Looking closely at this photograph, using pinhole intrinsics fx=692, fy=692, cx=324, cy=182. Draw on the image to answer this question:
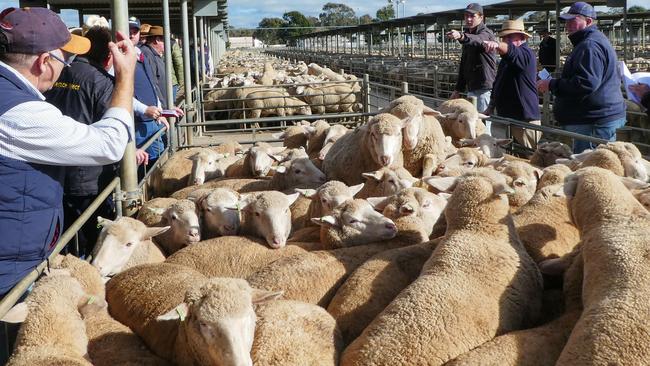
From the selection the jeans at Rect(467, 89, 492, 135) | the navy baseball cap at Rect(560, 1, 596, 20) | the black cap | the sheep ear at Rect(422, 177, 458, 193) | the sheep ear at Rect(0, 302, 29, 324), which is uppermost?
the black cap

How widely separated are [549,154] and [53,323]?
14.8ft

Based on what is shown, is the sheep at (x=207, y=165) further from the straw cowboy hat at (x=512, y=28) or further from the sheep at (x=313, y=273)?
the straw cowboy hat at (x=512, y=28)

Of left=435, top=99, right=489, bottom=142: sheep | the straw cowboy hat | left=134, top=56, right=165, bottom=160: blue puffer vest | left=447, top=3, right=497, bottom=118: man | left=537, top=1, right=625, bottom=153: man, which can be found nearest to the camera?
left=537, top=1, right=625, bottom=153: man

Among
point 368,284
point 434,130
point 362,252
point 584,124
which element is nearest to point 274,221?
point 362,252

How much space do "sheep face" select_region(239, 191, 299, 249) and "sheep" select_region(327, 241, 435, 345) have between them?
0.86 m

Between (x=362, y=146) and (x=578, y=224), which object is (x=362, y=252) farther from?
(x=362, y=146)

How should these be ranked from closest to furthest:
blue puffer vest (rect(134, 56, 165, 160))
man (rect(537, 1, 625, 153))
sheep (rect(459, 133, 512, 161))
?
1. man (rect(537, 1, 625, 153))
2. blue puffer vest (rect(134, 56, 165, 160))
3. sheep (rect(459, 133, 512, 161))

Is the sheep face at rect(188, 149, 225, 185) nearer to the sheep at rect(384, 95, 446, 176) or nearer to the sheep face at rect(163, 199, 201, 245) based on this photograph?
the sheep face at rect(163, 199, 201, 245)

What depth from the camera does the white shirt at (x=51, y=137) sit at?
248 centimetres

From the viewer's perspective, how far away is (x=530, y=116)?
25.0 feet

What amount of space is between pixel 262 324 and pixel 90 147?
38.2 inches

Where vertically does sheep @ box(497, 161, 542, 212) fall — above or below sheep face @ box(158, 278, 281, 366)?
above

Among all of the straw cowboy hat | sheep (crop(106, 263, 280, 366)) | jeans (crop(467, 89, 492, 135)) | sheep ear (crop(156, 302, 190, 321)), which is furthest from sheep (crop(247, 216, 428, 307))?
jeans (crop(467, 89, 492, 135))

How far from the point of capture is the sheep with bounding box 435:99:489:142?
22.8 feet
